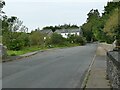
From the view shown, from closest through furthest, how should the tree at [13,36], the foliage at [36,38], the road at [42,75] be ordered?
the road at [42,75], the tree at [13,36], the foliage at [36,38]

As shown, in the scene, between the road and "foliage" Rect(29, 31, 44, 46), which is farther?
"foliage" Rect(29, 31, 44, 46)

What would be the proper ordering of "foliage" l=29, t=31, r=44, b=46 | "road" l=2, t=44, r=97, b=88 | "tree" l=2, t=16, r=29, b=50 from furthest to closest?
"foliage" l=29, t=31, r=44, b=46, "tree" l=2, t=16, r=29, b=50, "road" l=2, t=44, r=97, b=88

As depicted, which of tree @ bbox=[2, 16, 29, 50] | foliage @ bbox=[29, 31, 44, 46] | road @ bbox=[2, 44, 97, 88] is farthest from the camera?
foliage @ bbox=[29, 31, 44, 46]

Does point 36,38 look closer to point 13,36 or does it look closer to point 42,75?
point 13,36

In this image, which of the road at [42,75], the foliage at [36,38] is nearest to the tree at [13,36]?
the foliage at [36,38]

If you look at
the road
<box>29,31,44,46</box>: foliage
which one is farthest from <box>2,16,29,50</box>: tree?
the road

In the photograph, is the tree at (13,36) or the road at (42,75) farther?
the tree at (13,36)

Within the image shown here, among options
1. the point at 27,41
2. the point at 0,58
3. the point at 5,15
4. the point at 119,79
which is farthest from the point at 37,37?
the point at 119,79

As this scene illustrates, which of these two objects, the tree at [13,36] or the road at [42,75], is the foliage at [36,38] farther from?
the road at [42,75]

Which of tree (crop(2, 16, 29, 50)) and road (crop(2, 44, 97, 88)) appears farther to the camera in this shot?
tree (crop(2, 16, 29, 50))

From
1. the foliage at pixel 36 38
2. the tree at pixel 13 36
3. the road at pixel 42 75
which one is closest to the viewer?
the road at pixel 42 75

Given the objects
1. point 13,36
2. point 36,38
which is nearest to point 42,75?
point 13,36

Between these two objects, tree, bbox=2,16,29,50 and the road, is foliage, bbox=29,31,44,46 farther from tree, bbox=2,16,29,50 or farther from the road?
the road

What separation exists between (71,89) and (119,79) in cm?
473
